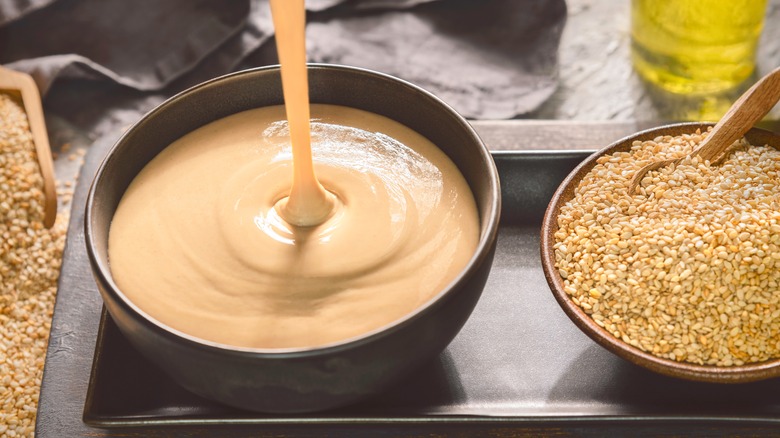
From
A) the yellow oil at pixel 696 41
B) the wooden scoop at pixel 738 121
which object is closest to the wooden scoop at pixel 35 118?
the wooden scoop at pixel 738 121

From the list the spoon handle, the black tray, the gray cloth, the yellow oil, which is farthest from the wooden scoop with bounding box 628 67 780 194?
the gray cloth

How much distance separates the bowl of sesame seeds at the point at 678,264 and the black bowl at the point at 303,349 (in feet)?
0.59

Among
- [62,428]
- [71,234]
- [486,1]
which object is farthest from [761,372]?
[486,1]

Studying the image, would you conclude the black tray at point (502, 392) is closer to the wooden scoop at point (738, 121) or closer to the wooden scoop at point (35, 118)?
the wooden scoop at point (738, 121)

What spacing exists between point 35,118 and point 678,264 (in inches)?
46.2

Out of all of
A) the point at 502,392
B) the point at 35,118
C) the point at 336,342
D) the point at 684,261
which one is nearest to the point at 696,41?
the point at 684,261

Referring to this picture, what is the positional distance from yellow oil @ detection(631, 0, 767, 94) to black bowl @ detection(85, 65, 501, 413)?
2.44 ft

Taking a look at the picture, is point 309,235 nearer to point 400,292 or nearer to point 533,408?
Result: point 400,292

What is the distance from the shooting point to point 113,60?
200cm

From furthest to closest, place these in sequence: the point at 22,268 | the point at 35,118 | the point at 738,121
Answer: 1. the point at 35,118
2. the point at 22,268
3. the point at 738,121

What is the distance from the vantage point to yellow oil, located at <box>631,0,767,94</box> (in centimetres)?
174

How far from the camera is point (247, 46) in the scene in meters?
1.99

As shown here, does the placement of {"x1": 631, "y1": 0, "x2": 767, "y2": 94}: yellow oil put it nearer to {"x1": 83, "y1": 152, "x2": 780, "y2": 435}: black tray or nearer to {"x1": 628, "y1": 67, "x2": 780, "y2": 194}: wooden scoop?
{"x1": 628, "y1": 67, "x2": 780, "y2": 194}: wooden scoop

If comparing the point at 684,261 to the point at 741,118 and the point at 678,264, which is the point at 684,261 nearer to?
the point at 678,264
